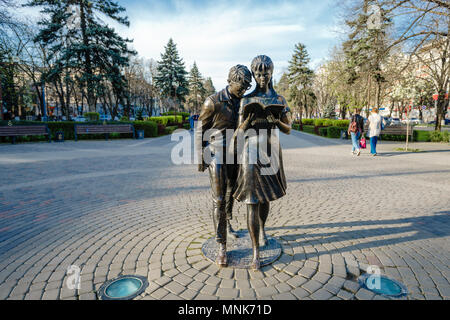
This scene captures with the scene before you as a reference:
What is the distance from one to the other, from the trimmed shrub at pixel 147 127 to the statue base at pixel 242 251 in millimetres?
17381

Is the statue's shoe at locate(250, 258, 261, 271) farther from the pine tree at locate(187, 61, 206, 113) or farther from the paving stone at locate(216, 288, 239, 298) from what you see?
the pine tree at locate(187, 61, 206, 113)

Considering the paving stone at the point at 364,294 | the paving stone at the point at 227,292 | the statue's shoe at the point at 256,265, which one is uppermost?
the statue's shoe at the point at 256,265

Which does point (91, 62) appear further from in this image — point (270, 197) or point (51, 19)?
point (270, 197)

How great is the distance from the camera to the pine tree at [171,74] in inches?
1754

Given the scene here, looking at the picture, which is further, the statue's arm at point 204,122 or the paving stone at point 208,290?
the statue's arm at point 204,122

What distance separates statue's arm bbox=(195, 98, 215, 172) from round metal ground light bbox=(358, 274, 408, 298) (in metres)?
2.01

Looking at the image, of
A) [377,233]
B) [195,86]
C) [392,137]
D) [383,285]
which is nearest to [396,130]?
[392,137]

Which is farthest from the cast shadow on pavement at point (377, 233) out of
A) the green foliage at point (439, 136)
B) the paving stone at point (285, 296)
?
the green foliage at point (439, 136)

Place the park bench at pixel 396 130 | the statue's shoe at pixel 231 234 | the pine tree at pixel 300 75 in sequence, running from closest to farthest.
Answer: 1. the statue's shoe at pixel 231 234
2. the park bench at pixel 396 130
3. the pine tree at pixel 300 75

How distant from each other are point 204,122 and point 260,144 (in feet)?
2.18

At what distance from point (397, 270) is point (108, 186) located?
19.0 ft

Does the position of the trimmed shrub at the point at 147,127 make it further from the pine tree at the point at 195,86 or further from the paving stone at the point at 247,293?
the pine tree at the point at 195,86

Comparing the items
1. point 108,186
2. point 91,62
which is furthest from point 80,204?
point 91,62
